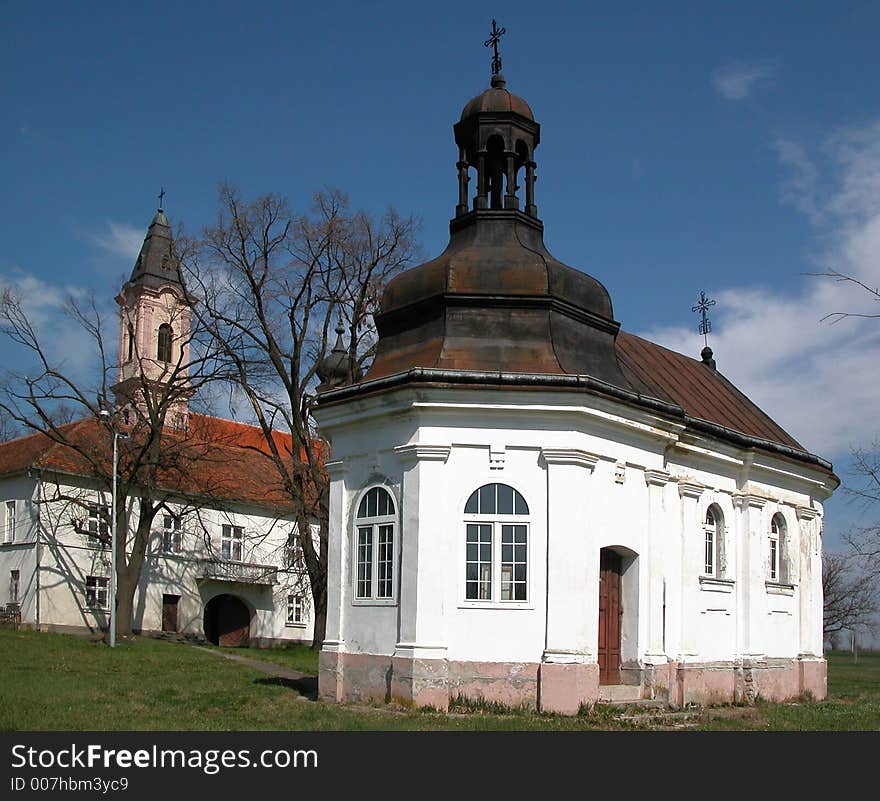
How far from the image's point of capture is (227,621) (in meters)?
44.8

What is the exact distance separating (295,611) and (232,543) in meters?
4.31

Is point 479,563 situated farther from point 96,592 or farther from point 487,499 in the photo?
point 96,592

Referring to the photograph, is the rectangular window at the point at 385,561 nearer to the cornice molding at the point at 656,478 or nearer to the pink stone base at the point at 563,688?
the pink stone base at the point at 563,688

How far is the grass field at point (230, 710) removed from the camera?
13555mm

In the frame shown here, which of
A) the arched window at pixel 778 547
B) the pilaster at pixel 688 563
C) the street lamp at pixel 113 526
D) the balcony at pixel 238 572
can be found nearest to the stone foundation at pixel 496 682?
the pilaster at pixel 688 563

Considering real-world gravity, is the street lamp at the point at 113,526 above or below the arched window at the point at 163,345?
below

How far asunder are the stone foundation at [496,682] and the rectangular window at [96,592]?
24.5 metres

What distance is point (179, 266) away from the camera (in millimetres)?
32062

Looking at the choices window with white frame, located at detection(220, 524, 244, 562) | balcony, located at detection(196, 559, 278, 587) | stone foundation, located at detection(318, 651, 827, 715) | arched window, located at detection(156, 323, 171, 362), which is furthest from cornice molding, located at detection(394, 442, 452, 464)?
arched window, located at detection(156, 323, 171, 362)

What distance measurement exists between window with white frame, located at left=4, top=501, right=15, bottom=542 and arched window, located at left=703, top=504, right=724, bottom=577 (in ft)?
93.1

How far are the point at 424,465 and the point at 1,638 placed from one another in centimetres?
1978

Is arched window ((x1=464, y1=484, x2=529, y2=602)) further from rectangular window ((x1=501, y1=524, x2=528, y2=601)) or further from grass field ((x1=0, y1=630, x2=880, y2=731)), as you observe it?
grass field ((x1=0, y1=630, x2=880, y2=731))

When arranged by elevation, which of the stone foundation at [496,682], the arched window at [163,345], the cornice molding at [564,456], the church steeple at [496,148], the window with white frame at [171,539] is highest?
the arched window at [163,345]
